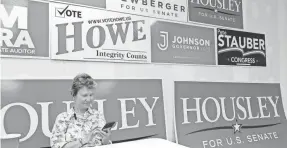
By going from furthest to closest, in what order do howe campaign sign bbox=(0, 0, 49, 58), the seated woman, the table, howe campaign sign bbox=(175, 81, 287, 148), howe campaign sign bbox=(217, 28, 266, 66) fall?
howe campaign sign bbox=(217, 28, 266, 66)
howe campaign sign bbox=(175, 81, 287, 148)
the seated woman
howe campaign sign bbox=(0, 0, 49, 58)
the table

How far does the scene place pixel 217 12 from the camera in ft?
10.3

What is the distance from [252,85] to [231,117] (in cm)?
52

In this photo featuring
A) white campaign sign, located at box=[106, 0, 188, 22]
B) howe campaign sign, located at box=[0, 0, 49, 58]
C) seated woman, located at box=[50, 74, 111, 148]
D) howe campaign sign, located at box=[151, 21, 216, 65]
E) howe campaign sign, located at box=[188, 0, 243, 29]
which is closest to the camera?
howe campaign sign, located at box=[0, 0, 49, 58]

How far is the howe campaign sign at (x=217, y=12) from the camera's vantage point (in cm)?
296

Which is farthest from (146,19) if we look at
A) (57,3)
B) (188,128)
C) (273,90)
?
(273,90)

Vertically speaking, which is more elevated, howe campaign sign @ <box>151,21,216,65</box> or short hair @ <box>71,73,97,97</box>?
howe campaign sign @ <box>151,21,216,65</box>

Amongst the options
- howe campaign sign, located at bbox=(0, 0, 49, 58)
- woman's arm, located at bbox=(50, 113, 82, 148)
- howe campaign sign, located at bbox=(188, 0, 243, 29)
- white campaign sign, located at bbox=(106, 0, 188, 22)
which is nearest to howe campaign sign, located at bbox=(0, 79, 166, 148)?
woman's arm, located at bbox=(50, 113, 82, 148)

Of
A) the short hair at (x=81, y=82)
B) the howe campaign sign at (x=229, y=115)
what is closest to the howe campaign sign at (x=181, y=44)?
the howe campaign sign at (x=229, y=115)

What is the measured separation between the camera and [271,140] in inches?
135

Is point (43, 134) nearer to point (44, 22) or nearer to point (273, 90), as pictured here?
point (44, 22)

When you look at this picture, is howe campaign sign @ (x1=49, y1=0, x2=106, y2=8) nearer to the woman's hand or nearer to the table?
the woman's hand

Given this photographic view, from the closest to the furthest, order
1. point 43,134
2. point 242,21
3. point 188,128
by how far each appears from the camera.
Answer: point 43,134, point 188,128, point 242,21

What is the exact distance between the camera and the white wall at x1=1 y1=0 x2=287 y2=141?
2.08 metres

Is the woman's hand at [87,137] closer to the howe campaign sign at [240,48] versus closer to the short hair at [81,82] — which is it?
the short hair at [81,82]
